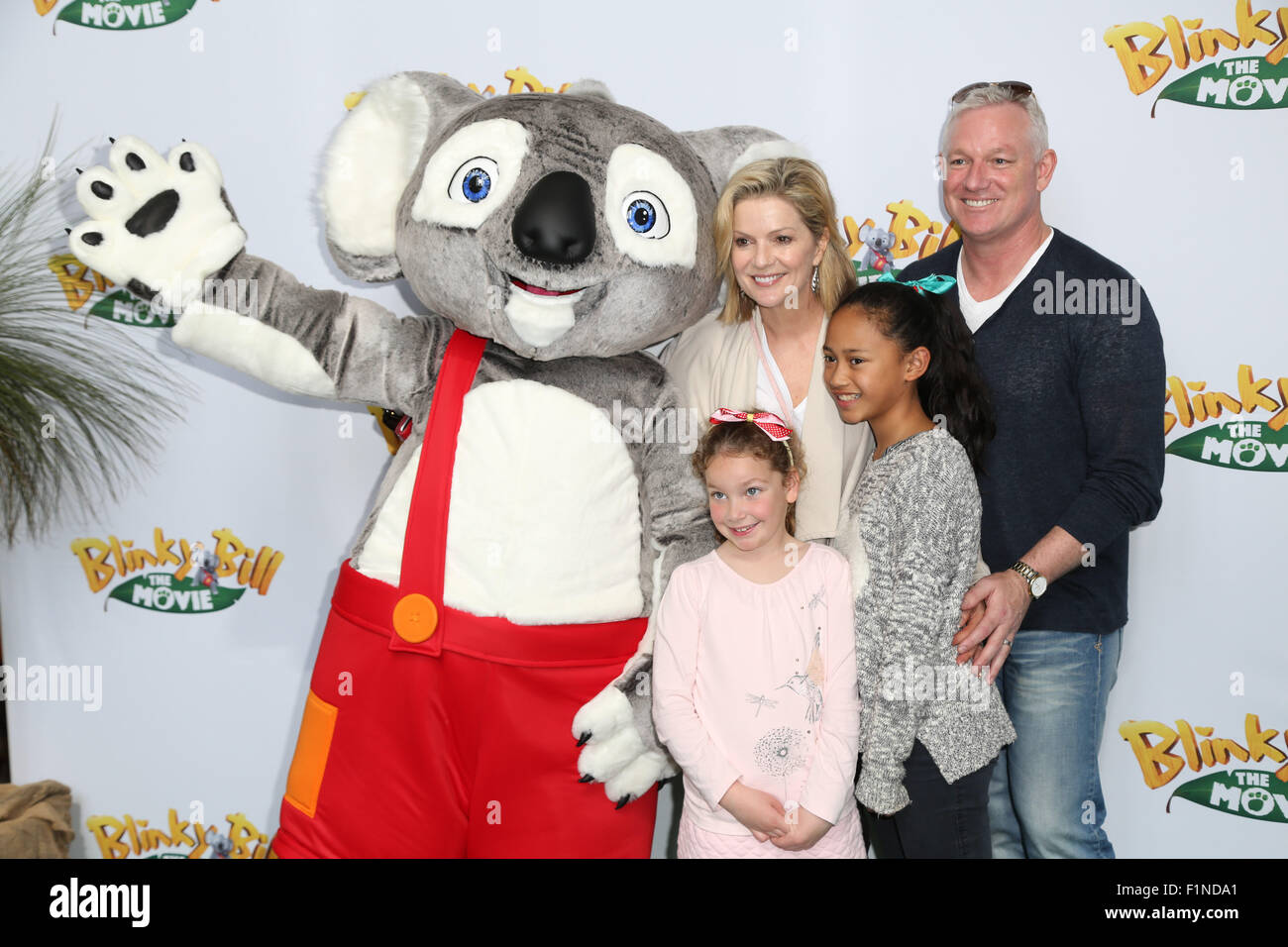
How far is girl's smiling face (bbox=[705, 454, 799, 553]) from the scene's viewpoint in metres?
1.96

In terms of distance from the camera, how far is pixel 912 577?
1.98 m

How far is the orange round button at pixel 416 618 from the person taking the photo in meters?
1.99

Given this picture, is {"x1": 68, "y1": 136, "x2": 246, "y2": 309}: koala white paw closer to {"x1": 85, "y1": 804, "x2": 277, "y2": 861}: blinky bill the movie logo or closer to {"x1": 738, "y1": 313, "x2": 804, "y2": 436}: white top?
{"x1": 738, "y1": 313, "x2": 804, "y2": 436}: white top

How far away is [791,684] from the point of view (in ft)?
6.45

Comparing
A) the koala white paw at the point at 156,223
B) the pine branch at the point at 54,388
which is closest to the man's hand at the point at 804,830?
the koala white paw at the point at 156,223

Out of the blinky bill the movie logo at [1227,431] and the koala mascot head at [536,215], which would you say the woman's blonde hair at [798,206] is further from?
→ the blinky bill the movie logo at [1227,431]

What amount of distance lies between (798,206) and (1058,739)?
1197 millimetres

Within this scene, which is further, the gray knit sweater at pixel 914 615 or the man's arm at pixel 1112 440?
the man's arm at pixel 1112 440

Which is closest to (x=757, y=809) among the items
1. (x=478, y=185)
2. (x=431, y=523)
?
(x=431, y=523)

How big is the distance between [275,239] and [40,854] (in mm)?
1535

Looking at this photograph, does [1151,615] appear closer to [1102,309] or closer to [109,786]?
[1102,309]

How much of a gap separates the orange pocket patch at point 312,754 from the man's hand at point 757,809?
75 cm

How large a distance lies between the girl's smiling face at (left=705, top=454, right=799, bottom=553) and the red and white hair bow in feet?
0.22
